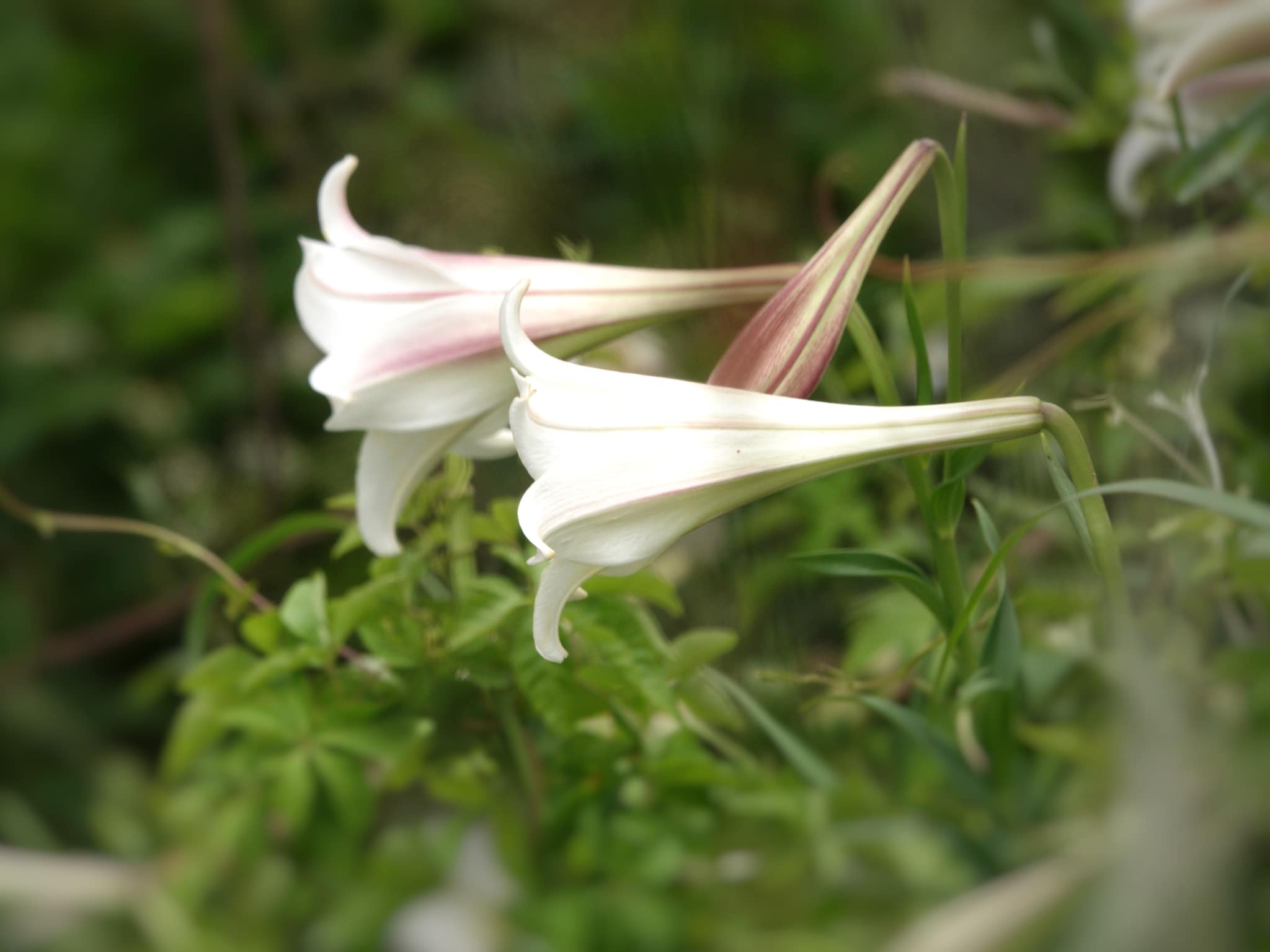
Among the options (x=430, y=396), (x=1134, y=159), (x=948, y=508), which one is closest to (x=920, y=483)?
(x=948, y=508)

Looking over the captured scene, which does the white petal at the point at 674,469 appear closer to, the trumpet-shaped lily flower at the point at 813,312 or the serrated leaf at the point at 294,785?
the trumpet-shaped lily flower at the point at 813,312

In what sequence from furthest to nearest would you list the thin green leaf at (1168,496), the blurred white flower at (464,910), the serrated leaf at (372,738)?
the blurred white flower at (464,910) → the serrated leaf at (372,738) → the thin green leaf at (1168,496)

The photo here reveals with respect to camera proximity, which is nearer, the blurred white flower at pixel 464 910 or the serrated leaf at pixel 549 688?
the serrated leaf at pixel 549 688

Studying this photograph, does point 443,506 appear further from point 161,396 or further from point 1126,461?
point 161,396

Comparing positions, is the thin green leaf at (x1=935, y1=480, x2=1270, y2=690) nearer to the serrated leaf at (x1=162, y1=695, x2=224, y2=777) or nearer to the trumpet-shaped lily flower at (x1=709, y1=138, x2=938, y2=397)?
the trumpet-shaped lily flower at (x1=709, y1=138, x2=938, y2=397)

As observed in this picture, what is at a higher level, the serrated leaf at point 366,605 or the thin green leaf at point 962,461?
the serrated leaf at point 366,605

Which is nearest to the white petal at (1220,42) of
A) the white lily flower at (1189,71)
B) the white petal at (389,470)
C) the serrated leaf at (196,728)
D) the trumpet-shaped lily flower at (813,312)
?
the white lily flower at (1189,71)

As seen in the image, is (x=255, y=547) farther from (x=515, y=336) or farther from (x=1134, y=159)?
(x=1134, y=159)

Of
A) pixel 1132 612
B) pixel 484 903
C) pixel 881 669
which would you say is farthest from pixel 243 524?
pixel 1132 612
